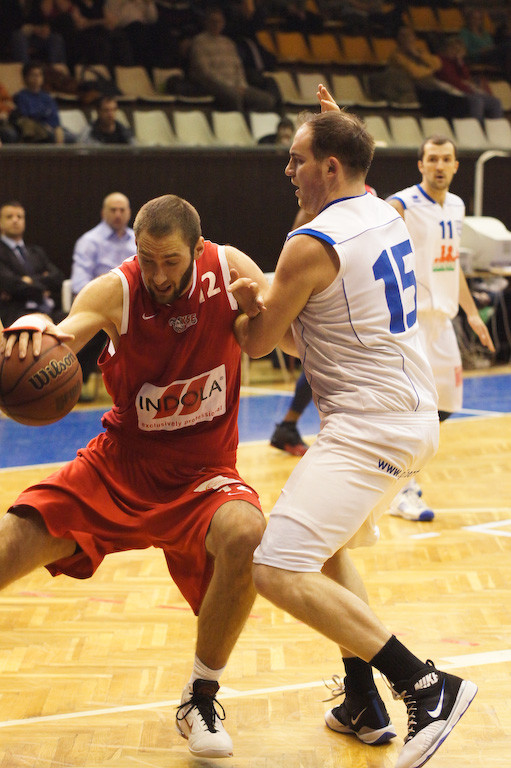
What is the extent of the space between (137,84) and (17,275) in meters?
4.75

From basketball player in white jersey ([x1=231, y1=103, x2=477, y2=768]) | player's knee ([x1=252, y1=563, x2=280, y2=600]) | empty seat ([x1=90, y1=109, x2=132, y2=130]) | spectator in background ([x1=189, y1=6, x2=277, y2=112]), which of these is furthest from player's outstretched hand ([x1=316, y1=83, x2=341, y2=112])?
spectator in background ([x1=189, y1=6, x2=277, y2=112])

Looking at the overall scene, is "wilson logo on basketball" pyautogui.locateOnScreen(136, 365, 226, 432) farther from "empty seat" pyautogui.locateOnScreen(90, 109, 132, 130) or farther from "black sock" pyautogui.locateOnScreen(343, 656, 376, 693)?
"empty seat" pyautogui.locateOnScreen(90, 109, 132, 130)

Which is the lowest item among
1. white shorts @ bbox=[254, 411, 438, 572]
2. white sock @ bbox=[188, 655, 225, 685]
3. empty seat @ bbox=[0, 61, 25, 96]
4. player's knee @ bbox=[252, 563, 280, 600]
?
white sock @ bbox=[188, 655, 225, 685]

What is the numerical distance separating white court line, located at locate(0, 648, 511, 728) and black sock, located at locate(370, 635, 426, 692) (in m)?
0.67

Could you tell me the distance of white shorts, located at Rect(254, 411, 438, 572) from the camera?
268 cm

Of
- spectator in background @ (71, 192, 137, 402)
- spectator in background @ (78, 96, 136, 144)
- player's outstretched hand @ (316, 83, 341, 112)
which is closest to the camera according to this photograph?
player's outstretched hand @ (316, 83, 341, 112)

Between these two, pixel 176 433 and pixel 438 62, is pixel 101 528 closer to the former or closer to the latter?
pixel 176 433

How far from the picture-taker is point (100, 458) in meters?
3.18

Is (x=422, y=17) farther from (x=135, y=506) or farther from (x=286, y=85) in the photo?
(x=135, y=506)

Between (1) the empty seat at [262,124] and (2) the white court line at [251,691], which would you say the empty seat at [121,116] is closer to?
(1) the empty seat at [262,124]

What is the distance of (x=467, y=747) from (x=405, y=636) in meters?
0.84

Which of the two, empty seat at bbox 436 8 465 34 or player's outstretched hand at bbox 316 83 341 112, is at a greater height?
empty seat at bbox 436 8 465 34

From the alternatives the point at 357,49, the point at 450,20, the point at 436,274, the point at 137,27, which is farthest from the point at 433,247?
the point at 450,20

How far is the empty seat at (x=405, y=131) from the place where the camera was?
13.8m
